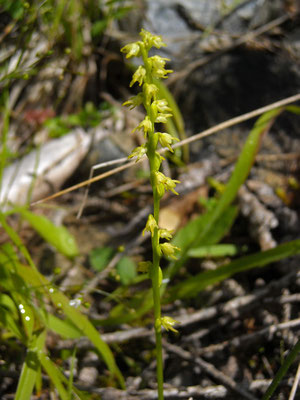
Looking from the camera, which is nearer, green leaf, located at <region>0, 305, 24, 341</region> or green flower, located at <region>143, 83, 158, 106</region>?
green flower, located at <region>143, 83, 158, 106</region>

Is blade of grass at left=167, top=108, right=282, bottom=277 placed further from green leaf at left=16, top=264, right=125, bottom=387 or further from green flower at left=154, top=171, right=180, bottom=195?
green flower at left=154, top=171, right=180, bottom=195

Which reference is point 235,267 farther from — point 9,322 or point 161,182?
point 9,322

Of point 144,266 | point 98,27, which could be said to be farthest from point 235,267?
point 98,27

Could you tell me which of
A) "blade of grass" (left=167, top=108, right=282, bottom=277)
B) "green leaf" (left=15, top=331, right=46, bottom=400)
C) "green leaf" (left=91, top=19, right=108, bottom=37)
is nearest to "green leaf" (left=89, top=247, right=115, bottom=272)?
"blade of grass" (left=167, top=108, right=282, bottom=277)

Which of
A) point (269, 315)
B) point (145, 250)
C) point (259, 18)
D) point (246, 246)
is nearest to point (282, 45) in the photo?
point (259, 18)

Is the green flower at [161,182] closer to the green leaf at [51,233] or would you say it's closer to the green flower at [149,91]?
the green flower at [149,91]

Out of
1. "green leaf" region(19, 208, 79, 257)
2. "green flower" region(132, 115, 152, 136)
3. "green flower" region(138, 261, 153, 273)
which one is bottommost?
"green leaf" region(19, 208, 79, 257)

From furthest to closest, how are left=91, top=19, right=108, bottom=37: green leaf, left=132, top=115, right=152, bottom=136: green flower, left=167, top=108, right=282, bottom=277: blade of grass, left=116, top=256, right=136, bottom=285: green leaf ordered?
left=91, top=19, right=108, bottom=37: green leaf
left=116, top=256, right=136, bottom=285: green leaf
left=167, top=108, right=282, bottom=277: blade of grass
left=132, top=115, right=152, bottom=136: green flower

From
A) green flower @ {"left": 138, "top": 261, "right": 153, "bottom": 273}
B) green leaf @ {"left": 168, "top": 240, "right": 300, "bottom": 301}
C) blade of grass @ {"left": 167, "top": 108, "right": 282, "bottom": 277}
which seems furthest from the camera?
blade of grass @ {"left": 167, "top": 108, "right": 282, "bottom": 277}
